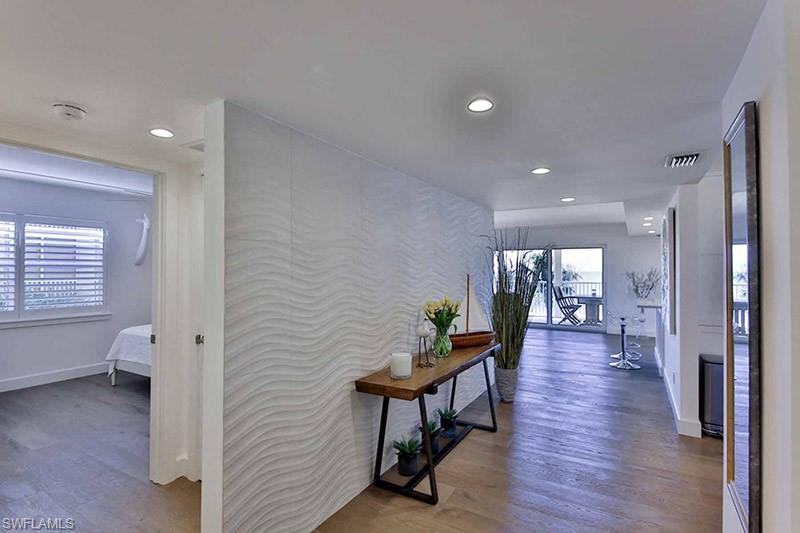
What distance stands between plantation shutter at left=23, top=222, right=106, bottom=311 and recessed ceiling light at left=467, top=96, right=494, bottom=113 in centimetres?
581

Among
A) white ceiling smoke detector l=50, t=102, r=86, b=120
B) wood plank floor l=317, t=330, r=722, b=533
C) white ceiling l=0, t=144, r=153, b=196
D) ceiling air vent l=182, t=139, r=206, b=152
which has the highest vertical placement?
white ceiling l=0, t=144, r=153, b=196

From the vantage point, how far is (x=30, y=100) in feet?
5.92

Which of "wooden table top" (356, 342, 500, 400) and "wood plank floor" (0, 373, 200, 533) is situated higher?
"wooden table top" (356, 342, 500, 400)

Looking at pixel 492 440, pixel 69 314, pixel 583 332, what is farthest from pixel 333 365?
pixel 583 332

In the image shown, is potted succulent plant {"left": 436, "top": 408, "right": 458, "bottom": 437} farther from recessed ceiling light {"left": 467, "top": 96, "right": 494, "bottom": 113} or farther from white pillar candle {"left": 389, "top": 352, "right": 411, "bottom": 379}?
recessed ceiling light {"left": 467, "top": 96, "right": 494, "bottom": 113}

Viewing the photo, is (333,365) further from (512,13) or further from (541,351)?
(541,351)

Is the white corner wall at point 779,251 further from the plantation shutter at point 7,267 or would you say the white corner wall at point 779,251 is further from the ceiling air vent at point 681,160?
the plantation shutter at point 7,267

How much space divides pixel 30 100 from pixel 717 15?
2733 mm

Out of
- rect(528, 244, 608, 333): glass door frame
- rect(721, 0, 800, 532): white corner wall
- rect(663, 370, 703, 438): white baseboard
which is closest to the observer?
rect(721, 0, 800, 532): white corner wall

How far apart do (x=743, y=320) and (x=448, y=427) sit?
8.70 feet

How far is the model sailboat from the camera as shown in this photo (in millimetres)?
3584

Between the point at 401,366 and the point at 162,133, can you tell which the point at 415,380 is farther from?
the point at 162,133

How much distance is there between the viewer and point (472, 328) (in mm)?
4270

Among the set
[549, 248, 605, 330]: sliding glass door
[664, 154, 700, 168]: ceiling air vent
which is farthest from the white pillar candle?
[549, 248, 605, 330]: sliding glass door
